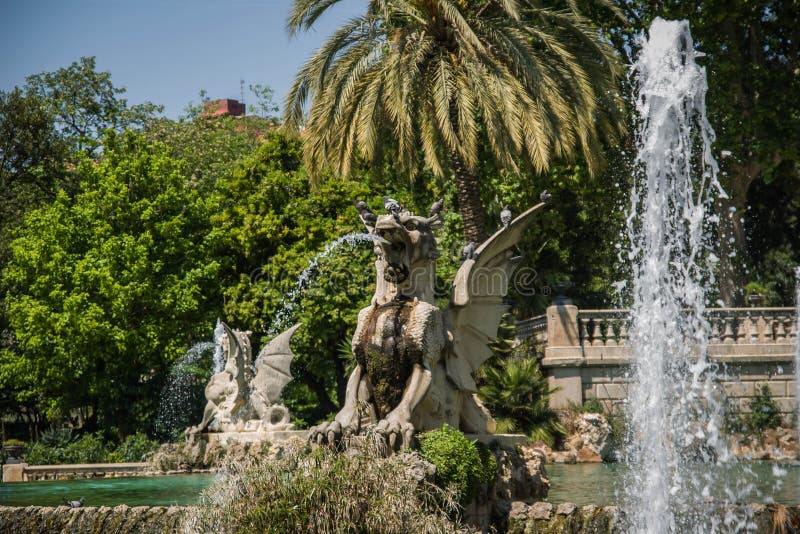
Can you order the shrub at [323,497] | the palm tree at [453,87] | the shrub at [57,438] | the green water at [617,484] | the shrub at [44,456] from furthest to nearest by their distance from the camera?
the shrub at [57,438] < the shrub at [44,456] < the palm tree at [453,87] < the green water at [617,484] < the shrub at [323,497]

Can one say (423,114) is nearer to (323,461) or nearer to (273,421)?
(273,421)

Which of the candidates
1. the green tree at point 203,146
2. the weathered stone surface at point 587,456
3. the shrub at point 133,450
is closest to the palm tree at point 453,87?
the weathered stone surface at point 587,456

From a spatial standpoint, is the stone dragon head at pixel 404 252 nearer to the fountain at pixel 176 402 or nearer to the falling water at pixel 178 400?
the falling water at pixel 178 400

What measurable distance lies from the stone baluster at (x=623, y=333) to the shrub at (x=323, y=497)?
17.9 m

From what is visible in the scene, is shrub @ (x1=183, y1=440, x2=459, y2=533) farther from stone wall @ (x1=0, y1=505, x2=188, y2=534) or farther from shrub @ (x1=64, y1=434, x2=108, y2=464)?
shrub @ (x1=64, y1=434, x2=108, y2=464)

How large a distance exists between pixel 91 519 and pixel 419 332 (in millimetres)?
3590

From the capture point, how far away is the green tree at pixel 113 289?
2509 cm

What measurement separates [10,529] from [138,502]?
214 cm

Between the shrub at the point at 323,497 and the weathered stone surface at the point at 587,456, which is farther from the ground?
the shrub at the point at 323,497

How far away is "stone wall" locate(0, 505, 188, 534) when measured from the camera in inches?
348

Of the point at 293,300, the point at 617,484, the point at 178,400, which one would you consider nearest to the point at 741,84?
the point at 293,300

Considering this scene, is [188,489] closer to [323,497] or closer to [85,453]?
[323,497]

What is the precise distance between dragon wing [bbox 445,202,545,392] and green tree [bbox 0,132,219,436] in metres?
16.5

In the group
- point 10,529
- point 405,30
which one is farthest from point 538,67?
point 10,529
